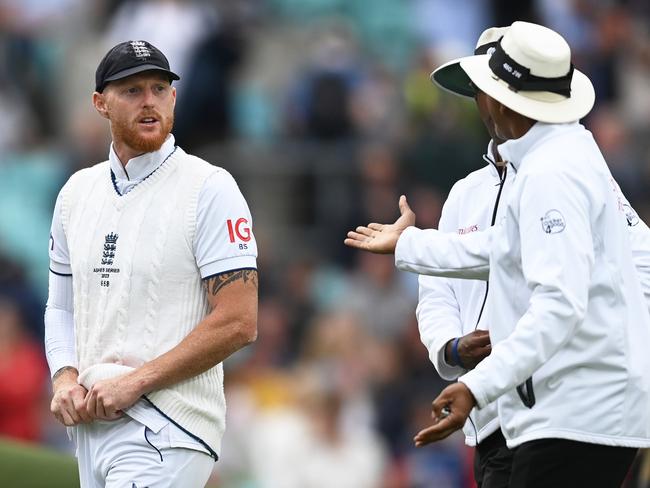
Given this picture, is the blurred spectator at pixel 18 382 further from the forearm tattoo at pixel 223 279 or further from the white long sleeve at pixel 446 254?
the white long sleeve at pixel 446 254

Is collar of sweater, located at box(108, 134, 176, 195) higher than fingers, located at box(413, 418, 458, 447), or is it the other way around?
collar of sweater, located at box(108, 134, 176, 195)

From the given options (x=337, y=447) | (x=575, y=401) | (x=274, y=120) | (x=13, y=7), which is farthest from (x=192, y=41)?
(x=575, y=401)

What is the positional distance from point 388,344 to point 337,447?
163cm

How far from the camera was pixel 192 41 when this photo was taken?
13680 millimetres

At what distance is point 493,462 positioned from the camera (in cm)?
558

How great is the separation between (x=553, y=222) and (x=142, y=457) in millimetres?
1775

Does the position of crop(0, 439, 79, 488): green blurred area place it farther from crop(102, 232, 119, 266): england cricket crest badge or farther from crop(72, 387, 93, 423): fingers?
crop(102, 232, 119, 266): england cricket crest badge

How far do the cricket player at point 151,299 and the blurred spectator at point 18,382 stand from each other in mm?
5683

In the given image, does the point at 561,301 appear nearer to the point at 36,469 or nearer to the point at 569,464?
the point at 569,464

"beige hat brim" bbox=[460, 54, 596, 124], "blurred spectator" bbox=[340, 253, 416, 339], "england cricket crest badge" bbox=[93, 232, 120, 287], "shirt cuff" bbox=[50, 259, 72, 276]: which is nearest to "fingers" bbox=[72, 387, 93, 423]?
"england cricket crest badge" bbox=[93, 232, 120, 287]

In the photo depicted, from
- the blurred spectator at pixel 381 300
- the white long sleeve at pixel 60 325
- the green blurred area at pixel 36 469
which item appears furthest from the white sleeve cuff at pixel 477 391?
→ the blurred spectator at pixel 381 300

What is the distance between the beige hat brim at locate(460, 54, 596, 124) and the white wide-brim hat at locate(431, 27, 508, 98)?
2.51 ft

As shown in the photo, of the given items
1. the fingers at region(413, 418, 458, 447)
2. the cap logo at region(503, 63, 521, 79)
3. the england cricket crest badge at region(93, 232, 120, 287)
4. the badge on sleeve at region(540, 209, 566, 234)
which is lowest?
the fingers at region(413, 418, 458, 447)

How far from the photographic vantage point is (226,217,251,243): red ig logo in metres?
5.47
